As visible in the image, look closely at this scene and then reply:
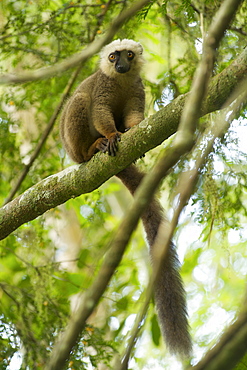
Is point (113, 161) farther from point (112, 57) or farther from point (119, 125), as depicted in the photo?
point (112, 57)

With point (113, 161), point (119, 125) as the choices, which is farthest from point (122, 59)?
point (113, 161)

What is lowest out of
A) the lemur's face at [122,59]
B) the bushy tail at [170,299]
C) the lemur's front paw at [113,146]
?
the bushy tail at [170,299]

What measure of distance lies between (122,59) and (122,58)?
0.03 m

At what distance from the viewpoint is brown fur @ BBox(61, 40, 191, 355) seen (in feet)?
12.3

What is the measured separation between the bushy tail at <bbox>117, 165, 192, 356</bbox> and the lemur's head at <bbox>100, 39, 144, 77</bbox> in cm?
174

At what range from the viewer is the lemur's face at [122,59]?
17.4 feet

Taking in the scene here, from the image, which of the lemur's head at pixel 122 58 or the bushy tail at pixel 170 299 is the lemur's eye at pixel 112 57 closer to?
the lemur's head at pixel 122 58

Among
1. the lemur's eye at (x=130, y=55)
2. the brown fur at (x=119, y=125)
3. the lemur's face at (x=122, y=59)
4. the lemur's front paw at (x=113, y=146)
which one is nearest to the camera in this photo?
the brown fur at (x=119, y=125)

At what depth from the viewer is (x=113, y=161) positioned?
3895mm

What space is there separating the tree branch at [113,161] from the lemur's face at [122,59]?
63.8 inches

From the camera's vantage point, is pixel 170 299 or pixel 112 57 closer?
pixel 170 299

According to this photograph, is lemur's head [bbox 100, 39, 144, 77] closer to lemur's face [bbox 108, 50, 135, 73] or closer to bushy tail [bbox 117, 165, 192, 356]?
lemur's face [bbox 108, 50, 135, 73]

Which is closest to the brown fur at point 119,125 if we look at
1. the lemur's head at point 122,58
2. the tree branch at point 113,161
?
the lemur's head at point 122,58

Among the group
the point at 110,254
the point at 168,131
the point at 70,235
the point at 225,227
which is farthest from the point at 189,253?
the point at 110,254
